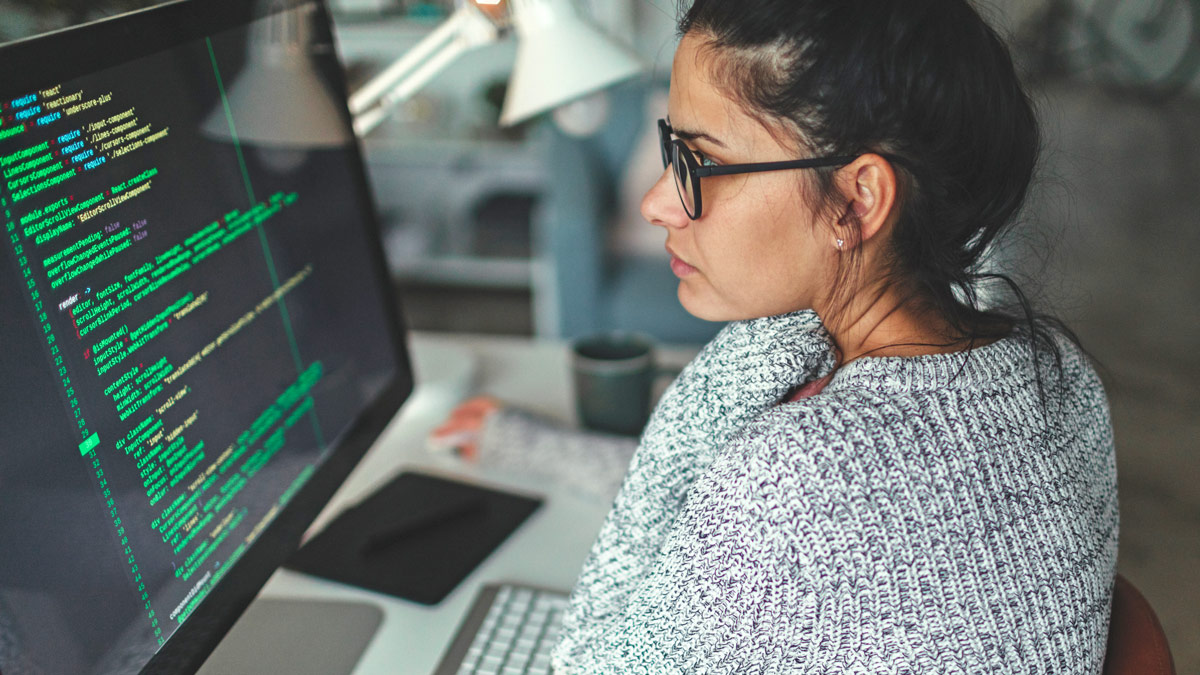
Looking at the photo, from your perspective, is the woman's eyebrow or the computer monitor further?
the woman's eyebrow

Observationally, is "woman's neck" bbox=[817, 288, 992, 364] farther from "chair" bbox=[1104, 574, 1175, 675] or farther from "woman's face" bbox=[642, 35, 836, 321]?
"chair" bbox=[1104, 574, 1175, 675]

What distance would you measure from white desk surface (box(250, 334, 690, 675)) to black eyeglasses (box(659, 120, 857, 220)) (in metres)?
0.41

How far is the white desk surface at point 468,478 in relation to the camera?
0.81 m

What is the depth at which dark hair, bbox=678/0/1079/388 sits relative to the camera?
0.60 meters

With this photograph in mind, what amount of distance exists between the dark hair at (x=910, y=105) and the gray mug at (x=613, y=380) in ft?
1.45

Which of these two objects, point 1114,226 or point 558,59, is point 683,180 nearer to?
point 558,59

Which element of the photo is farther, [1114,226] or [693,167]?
[1114,226]

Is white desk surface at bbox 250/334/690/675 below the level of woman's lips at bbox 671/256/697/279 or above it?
below

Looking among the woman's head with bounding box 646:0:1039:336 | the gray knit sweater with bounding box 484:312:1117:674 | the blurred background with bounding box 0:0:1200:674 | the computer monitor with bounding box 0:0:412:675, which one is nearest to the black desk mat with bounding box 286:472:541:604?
the computer monitor with bounding box 0:0:412:675

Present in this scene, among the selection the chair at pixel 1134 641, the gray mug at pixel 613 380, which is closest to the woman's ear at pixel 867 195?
the chair at pixel 1134 641

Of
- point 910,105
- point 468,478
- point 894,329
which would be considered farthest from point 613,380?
point 910,105

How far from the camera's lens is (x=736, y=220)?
690mm

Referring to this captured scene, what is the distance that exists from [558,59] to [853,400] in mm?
518

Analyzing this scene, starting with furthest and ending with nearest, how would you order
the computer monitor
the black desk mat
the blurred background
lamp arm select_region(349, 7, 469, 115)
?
the blurred background < lamp arm select_region(349, 7, 469, 115) < the black desk mat < the computer monitor
